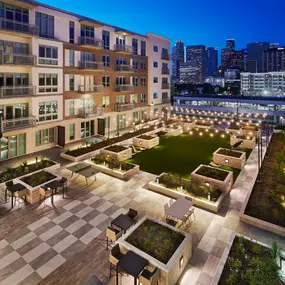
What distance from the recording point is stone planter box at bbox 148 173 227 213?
11.4 m

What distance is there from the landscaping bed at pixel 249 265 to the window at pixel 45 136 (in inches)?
718

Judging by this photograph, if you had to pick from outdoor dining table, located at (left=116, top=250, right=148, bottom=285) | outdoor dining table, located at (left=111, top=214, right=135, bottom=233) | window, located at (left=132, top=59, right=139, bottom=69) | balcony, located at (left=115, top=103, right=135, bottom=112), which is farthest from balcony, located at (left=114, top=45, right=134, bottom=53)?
outdoor dining table, located at (left=116, top=250, right=148, bottom=285)

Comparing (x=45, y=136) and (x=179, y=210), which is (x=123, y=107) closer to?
(x=45, y=136)

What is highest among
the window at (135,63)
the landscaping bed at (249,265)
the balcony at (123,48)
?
the balcony at (123,48)

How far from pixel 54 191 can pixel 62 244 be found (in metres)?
4.64

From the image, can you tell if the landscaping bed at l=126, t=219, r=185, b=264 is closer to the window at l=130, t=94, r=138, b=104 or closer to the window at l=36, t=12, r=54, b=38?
the window at l=36, t=12, r=54, b=38

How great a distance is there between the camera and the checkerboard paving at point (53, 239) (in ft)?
25.0

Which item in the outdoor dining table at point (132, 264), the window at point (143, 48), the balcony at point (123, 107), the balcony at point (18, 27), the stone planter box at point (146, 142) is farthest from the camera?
the window at point (143, 48)

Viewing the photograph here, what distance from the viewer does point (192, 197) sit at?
1206 centimetres

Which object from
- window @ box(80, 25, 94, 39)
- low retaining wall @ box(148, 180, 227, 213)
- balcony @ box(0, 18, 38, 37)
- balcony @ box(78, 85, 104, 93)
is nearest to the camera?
low retaining wall @ box(148, 180, 227, 213)

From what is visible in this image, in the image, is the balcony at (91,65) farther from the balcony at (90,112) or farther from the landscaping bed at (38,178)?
the landscaping bed at (38,178)

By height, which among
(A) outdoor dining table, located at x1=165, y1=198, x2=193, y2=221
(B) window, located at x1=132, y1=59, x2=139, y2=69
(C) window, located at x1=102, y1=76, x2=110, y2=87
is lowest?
(A) outdoor dining table, located at x1=165, y1=198, x2=193, y2=221

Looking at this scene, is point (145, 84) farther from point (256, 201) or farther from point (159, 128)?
point (256, 201)

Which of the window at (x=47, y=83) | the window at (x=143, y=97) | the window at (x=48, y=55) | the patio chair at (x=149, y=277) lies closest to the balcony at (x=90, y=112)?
the window at (x=47, y=83)
